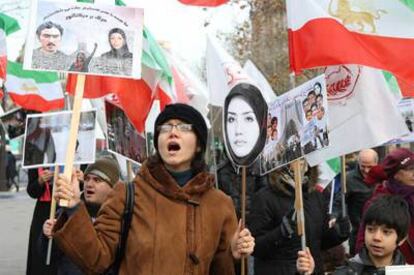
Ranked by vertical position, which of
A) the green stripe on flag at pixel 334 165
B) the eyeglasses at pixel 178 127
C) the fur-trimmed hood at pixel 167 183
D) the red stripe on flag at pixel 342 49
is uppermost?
the red stripe on flag at pixel 342 49

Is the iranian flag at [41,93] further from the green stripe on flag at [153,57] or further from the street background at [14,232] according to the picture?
the street background at [14,232]

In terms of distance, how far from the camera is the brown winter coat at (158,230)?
121 inches

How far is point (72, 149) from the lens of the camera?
337cm

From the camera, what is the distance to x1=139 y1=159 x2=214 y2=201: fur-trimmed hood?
323 centimetres

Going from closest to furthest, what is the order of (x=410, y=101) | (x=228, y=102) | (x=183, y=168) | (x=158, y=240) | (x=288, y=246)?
1. (x=158, y=240)
2. (x=183, y=168)
3. (x=228, y=102)
4. (x=288, y=246)
5. (x=410, y=101)

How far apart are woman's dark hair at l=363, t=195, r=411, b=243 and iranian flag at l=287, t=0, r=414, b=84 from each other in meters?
1.22

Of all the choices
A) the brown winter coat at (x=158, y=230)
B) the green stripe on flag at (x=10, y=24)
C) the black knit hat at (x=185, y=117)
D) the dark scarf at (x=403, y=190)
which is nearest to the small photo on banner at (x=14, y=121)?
the green stripe on flag at (x=10, y=24)

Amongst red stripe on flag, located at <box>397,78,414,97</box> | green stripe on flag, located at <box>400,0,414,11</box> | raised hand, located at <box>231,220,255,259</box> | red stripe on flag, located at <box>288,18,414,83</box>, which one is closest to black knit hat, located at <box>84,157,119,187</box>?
red stripe on flag, located at <box>288,18,414,83</box>

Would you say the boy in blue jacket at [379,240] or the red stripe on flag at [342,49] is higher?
the red stripe on flag at [342,49]

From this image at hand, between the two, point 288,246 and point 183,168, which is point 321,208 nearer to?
point 288,246

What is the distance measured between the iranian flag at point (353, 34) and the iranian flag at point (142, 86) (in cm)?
205

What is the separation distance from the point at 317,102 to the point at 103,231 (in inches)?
66.0

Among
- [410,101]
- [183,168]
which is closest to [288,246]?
[183,168]

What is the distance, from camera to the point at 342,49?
4875 millimetres
